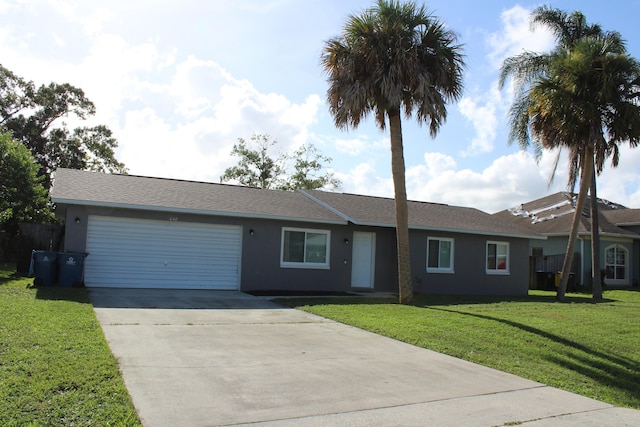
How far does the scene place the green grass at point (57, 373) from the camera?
445 centimetres

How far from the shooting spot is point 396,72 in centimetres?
1332

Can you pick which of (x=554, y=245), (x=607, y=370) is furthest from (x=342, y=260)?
(x=554, y=245)

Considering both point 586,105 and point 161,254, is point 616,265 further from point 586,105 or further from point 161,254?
point 161,254

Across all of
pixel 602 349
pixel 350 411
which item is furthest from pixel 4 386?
pixel 602 349

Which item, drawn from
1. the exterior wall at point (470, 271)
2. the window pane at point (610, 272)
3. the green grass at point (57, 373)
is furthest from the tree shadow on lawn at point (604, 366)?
the window pane at point (610, 272)

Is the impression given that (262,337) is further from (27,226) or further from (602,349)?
(27,226)

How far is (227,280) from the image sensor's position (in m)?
16.2

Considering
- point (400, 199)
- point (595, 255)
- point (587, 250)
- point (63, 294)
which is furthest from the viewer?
point (587, 250)

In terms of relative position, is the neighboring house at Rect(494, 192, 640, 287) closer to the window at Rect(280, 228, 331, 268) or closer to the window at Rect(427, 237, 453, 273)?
the window at Rect(427, 237, 453, 273)

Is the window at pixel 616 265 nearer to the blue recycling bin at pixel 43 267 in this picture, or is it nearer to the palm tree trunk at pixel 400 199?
the palm tree trunk at pixel 400 199

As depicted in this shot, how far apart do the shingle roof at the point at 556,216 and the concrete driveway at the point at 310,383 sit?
2012cm

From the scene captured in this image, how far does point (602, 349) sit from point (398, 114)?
25.3 ft

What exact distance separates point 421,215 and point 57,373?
16448 millimetres

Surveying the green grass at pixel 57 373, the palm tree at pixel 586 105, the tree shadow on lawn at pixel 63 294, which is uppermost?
the palm tree at pixel 586 105
